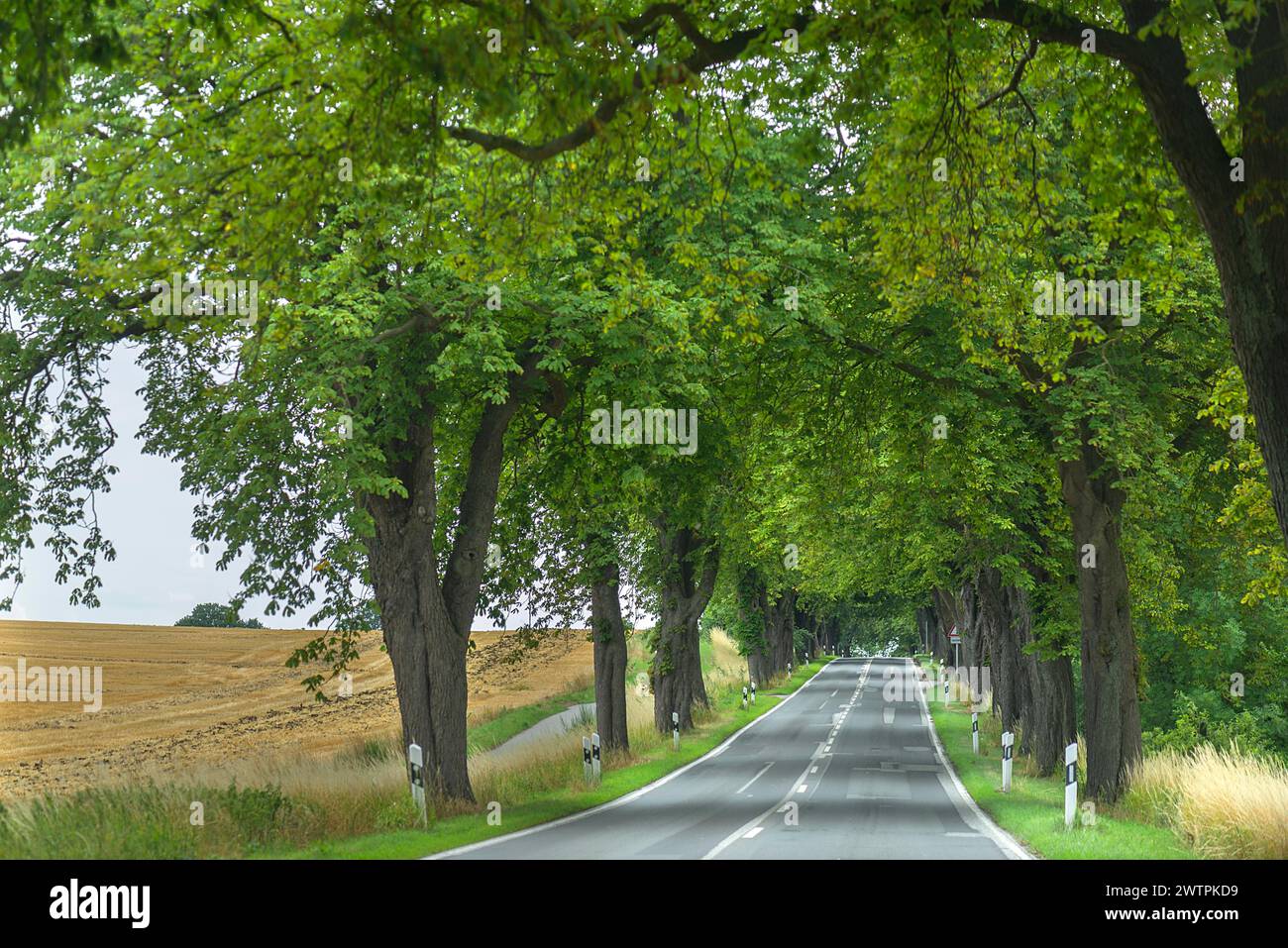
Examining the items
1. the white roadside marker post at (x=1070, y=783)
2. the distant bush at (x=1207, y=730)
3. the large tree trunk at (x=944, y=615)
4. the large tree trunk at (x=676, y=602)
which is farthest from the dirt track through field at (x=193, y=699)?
the distant bush at (x=1207, y=730)

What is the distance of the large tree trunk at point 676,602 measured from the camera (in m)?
37.7

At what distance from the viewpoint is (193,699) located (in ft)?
146

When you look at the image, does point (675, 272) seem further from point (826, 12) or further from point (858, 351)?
point (826, 12)

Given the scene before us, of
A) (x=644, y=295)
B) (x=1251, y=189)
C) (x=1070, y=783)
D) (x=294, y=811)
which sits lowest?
(x=1070, y=783)

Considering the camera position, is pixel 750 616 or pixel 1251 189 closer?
pixel 1251 189

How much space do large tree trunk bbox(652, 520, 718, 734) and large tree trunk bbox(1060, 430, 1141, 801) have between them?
1477 centimetres

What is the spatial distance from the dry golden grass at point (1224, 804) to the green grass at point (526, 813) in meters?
8.53

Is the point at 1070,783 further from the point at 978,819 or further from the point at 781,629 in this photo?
the point at 781,629

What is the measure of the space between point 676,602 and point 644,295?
22908 mm

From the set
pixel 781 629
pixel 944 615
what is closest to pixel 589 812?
pixel 944 615

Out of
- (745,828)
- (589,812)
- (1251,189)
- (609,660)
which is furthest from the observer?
(609,660)

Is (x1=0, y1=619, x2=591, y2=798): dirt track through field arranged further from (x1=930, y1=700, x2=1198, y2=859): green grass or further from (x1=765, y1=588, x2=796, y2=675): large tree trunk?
(x1=765, y1=588, x2=796, y2=675): large tree trunk

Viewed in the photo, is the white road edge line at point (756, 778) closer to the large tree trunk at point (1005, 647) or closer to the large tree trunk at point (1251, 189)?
the large tree trunk at point (1005, 647)

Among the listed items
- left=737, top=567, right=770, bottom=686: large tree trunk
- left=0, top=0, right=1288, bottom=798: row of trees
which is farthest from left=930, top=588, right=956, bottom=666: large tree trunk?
left=0, top=0, right=1288, bottom=798: row of trees
